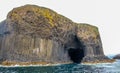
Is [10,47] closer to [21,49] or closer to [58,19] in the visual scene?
[21,49]

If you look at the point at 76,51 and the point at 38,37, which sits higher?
the point at 38,37

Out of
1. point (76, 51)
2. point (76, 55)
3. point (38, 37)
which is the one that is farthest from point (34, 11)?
point (76, 55)

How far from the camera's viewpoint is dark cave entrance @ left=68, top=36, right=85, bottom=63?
152750 mm

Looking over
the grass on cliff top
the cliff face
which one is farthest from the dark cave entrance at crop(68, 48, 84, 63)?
the grass on cliff top

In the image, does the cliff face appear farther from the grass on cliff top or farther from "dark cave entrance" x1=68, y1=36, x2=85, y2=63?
"dark cave entrance" x1=68, y1=36, x2=85, y2=63

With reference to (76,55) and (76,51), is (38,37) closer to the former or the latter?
(76,51)

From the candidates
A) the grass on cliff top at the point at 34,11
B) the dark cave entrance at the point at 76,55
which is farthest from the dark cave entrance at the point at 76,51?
the grass on cliff top at the point at 34,11

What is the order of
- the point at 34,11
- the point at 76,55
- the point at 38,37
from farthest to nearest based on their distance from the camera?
the point at 76,55 → the point at 34,11 → the point at 38,37

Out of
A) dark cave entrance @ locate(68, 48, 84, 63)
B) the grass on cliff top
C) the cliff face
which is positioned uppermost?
the grass on cliff top

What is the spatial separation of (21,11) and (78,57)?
38589mm

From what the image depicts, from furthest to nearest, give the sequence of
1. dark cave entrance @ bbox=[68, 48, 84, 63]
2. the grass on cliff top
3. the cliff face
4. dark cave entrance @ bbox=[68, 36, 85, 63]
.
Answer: dark cave entrance @ bbox=[68, 48, 84, 63] → dark cave entrance @ bbox=[68, 36, 85, 63] → the grass on cliff top → the cliff face

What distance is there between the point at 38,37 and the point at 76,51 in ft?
90.8

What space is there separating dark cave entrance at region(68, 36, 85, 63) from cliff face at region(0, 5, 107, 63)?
1.59 metres

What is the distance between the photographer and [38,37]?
139 meters
